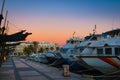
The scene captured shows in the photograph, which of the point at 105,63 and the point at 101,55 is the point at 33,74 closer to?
the point at 105,63

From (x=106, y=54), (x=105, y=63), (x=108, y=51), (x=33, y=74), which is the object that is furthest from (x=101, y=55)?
(x=33, y=74)

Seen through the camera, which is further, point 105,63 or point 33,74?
point 33,74

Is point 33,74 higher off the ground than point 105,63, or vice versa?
point 105,63

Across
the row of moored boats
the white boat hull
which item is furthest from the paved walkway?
the row of moored boats

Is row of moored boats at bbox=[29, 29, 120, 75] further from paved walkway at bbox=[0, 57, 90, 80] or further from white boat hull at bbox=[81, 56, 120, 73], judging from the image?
paved walkway at bbox=[0, 57, 90, 80]

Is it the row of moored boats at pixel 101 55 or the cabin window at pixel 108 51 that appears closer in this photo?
the row of moored boats at pixel 101 55

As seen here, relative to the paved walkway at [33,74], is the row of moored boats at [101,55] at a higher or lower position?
higher

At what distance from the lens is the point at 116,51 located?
81.4ft

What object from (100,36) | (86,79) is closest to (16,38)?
(86,79)

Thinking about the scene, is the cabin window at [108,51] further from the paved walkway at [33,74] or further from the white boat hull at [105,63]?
the paved walkway at [33,74]

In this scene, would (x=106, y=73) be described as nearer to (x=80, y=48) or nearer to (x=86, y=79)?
(x=86, y=79)

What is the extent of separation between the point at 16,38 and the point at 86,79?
18.6ft

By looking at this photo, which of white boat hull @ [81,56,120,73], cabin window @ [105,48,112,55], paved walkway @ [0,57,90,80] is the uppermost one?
cabin window @ [105,48,112,55]

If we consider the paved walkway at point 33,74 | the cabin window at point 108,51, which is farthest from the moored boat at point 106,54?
the paved walkway at point 33,74
